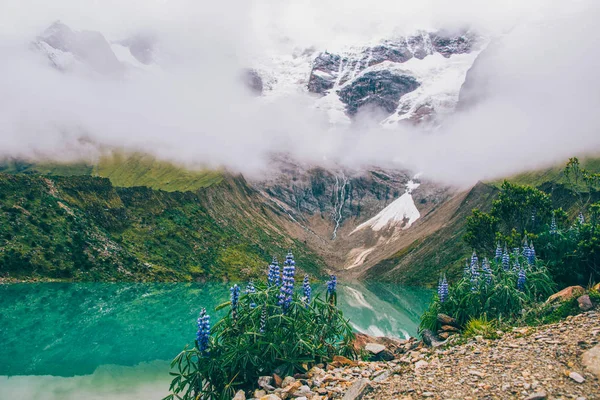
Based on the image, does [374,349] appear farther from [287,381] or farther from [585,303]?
[585,303]

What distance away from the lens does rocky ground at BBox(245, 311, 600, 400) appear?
368 inches

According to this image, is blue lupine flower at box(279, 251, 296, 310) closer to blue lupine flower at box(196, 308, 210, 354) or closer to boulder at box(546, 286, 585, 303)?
blue lupine flower at box(196, 308, 210, 354)

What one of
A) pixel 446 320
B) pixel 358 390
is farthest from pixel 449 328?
pixel 358 390

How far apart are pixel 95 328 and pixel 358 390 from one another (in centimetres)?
4046

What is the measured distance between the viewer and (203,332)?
44.5ft

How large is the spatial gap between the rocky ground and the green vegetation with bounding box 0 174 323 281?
10464 centimetres

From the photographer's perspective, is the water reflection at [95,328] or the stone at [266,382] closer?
the stone at [266,382]

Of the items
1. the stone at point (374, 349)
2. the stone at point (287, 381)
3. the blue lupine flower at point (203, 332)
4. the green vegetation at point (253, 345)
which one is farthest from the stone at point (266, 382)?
the stone at point (374, 349)

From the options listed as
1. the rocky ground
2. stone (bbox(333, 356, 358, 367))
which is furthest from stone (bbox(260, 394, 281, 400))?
stone (bbox(333, 356, 358, 367))

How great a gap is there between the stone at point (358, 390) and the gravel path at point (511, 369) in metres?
0.17

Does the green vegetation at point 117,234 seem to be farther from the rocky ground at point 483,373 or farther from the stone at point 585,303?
the stone at point 585,303

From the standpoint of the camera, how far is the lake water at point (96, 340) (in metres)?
23.1

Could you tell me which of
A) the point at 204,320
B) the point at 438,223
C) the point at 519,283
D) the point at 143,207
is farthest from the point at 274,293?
the point at 438,223

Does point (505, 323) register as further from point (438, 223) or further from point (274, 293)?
point (438, 223)
